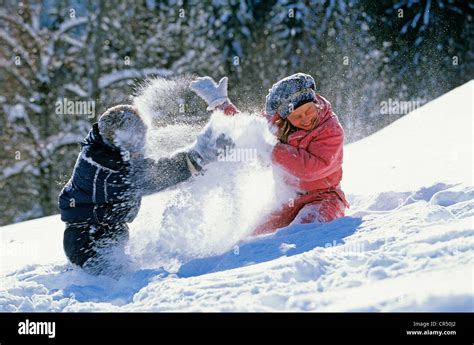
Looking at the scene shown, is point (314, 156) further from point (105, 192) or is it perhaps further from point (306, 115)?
point (105, 192)

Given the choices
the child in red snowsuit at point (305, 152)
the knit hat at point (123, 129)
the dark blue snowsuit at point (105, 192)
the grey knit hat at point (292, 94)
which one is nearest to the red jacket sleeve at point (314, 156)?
the child in red snowsuit at point (305, 152)

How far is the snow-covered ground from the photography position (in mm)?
2732

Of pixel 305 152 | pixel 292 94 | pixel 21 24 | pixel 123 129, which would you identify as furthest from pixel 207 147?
pixel 21 24

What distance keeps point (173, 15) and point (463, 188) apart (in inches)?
547

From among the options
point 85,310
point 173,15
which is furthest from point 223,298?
point 173,15

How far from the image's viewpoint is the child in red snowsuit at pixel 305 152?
4.12 m

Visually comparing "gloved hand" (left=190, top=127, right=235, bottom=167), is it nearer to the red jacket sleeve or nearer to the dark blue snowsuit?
the dark blue snowsuit

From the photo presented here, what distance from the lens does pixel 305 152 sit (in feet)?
13.5

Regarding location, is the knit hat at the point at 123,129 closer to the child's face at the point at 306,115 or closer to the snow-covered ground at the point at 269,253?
the snow-covered ground at the point at 269,253

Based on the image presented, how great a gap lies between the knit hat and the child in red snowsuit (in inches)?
29.5

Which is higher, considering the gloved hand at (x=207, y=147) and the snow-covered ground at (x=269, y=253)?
the gloved hand at (x=207, y=147)

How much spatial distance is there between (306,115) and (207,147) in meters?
0.76

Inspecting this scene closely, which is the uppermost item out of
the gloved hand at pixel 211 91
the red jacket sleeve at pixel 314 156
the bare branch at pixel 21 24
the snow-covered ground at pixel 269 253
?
the bare branch at pixel 21 24
